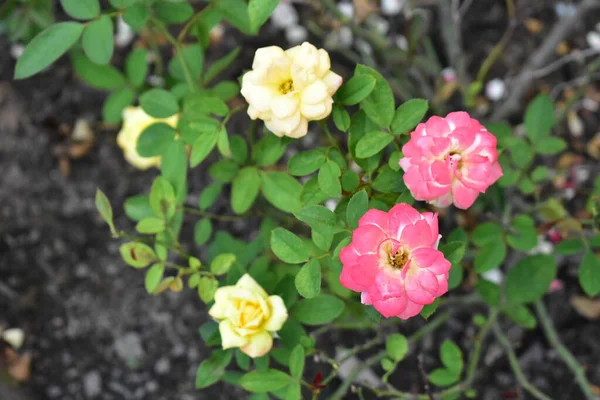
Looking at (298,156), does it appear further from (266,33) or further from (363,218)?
(266,33)

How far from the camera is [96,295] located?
1924 millimetres

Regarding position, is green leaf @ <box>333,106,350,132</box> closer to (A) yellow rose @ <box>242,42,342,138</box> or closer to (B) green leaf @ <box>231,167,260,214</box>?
(A) yellow rose @ <box>242,42,342,138</box>

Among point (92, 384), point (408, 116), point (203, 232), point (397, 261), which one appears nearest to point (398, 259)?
point (397, 261)

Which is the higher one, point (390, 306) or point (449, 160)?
point (449, 160)

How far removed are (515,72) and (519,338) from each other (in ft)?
2.85

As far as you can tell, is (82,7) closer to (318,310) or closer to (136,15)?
(136,15)

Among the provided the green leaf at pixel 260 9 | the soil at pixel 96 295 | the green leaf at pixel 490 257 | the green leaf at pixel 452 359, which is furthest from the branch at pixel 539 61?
the green leaf at pixel 260 9

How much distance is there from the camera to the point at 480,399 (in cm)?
168

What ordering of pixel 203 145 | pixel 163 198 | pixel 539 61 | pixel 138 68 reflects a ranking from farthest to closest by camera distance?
pixel 539 61 → pixel 138 68 → pixel 163 198 → pixel 203 145

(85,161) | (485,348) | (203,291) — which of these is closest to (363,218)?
(203,291)

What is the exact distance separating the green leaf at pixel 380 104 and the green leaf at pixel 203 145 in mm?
250

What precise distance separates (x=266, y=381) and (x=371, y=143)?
0.45 m

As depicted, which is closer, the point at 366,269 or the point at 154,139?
the point at 366,269

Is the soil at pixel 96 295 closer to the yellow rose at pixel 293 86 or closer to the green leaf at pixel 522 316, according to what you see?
the green leaf at pixel 522 316
